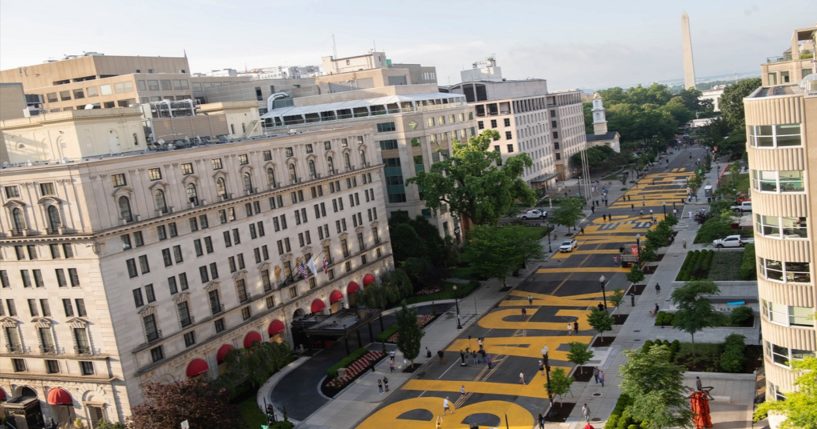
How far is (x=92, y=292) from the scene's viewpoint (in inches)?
1993

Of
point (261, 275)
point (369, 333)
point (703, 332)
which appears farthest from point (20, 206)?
point (703, 332)

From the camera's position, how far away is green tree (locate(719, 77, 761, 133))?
148m

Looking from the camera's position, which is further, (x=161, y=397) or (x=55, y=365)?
(x=55, y=365)

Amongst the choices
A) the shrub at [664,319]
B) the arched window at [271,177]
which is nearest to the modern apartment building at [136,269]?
the arched window at [271,177]

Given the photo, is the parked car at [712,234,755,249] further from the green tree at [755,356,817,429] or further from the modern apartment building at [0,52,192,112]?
the modern apartment building at [0,52,192,112]

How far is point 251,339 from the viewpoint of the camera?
6100cm

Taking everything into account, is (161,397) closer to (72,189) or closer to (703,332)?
(72,189)

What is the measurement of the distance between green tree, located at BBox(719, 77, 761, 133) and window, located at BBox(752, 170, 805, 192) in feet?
391

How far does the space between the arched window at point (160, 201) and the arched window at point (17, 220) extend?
9.30 m

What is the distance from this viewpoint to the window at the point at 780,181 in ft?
111

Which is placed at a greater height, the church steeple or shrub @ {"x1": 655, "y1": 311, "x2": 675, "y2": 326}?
the church steeple

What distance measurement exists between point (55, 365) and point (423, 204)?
48.6 m

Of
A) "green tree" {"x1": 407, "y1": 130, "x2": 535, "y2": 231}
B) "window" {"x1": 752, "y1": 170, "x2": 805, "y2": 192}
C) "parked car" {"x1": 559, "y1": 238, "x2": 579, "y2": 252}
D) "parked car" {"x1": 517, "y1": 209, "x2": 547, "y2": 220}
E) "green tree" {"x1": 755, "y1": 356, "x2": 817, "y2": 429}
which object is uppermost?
"window" {"x1": 752, "y1": 170, "x2": 805, "y2": 192}

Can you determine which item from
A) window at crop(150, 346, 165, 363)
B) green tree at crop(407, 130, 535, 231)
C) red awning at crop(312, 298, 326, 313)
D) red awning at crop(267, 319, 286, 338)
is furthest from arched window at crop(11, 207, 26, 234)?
green tree at crop(407, 130, 535, 231)
